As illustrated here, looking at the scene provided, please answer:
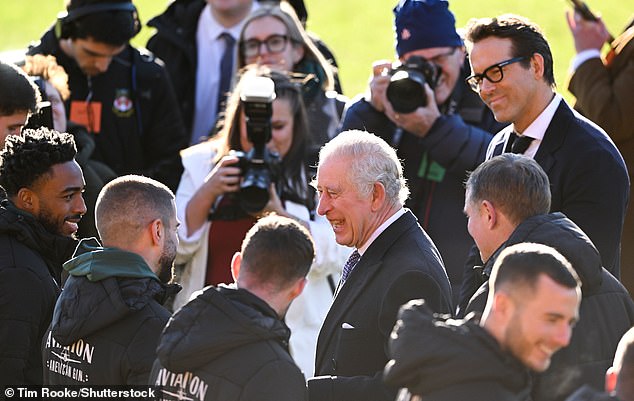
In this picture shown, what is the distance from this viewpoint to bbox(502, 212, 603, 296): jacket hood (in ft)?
13.3

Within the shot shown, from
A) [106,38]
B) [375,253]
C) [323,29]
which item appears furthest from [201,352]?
[323,29]

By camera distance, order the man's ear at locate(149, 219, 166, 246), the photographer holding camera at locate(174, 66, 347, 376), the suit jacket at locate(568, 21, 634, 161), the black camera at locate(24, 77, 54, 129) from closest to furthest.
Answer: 1. the man's ear at locate(149, 219, 166, 246)
2. the black camera at locate(24, 77, 54, 129)
3. the photographer holding camera at locate(174, 66, 347, 376)
4. the suit jacket at locate(568, 21, 634, 161)

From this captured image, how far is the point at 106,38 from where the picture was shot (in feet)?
23.2

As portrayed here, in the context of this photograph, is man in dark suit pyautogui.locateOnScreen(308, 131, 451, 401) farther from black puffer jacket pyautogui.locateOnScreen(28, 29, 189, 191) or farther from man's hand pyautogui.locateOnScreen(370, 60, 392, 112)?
black puffer jacket pyautogui.locateOnScreen(28, 29, 189, 191)

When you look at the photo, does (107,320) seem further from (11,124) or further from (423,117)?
(423,117)

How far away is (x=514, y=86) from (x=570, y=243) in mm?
1282

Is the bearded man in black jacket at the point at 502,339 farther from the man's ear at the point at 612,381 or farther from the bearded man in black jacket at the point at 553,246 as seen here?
the bearded man in black jacket at the point at 553,246

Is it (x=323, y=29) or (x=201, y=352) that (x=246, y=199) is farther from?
(x=323, y=29)

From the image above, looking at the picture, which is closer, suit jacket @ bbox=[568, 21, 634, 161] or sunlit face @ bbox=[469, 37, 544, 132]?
sunlit face @ bbox=[469, 37, 544, 132]

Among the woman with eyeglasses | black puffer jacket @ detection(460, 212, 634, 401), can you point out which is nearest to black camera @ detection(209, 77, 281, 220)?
the woman with eyeglasses

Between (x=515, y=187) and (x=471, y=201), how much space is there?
18 centimetres

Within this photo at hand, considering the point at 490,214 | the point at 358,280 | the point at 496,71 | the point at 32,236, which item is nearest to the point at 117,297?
the point at 32,236

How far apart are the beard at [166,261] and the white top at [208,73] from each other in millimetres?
3418

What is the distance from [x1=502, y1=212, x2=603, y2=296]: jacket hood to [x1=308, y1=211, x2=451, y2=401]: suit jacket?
→ 41 cm
